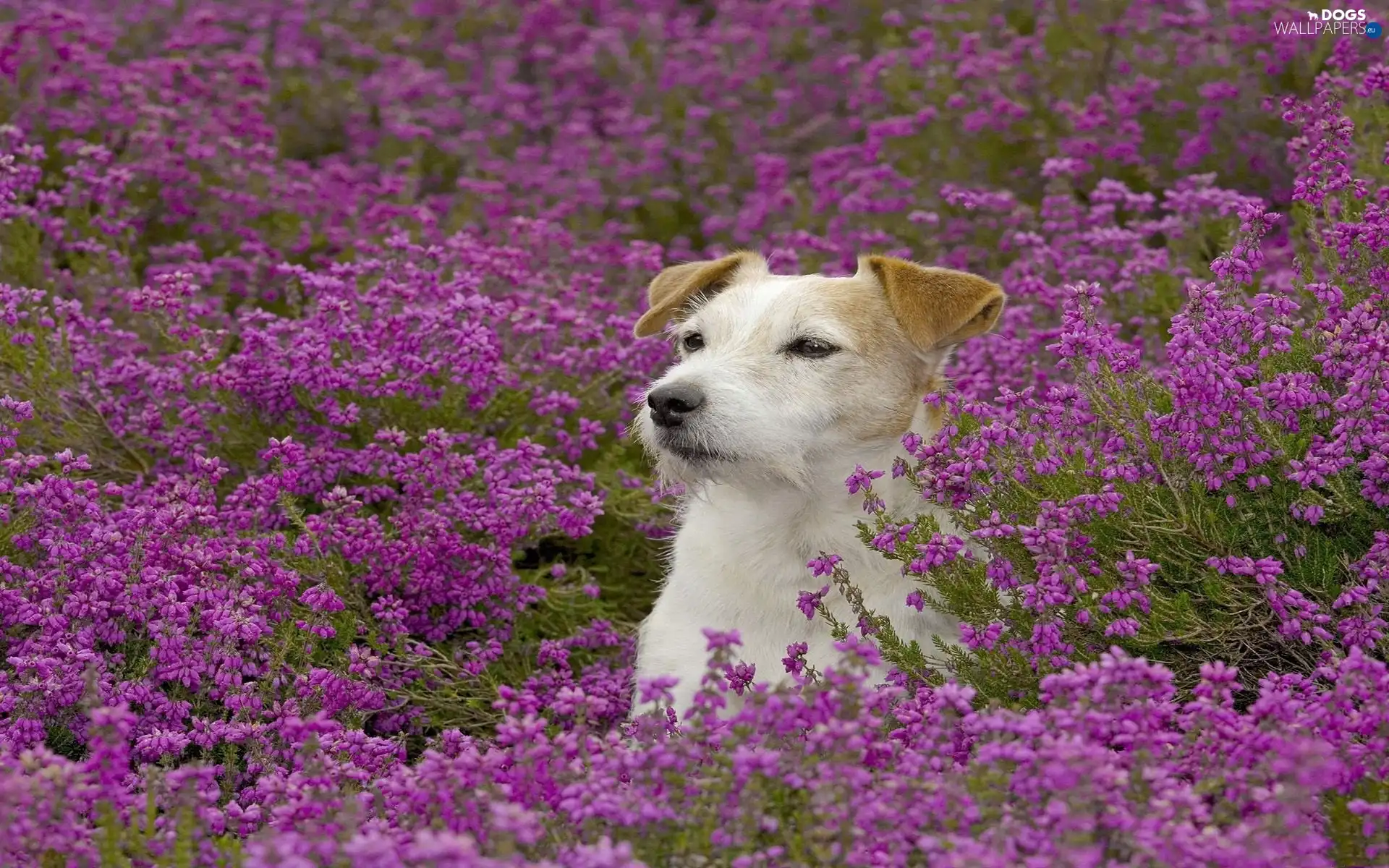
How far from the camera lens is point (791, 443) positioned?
13.5ft

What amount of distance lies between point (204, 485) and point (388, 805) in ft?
4.92

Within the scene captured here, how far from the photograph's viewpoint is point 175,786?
10.2 ft

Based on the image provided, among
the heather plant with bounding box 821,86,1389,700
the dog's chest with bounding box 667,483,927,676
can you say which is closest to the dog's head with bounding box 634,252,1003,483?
the dog's chest with bounding box 667,483,927,676

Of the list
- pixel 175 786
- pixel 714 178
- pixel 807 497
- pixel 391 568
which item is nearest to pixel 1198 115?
pixel 714 178

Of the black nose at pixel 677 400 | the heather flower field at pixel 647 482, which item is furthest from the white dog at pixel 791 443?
the heather flower field at pixel 647 482

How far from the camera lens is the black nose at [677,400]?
13.1 feet

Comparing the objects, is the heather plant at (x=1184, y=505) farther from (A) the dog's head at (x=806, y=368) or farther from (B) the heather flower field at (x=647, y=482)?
(A) the dog's head at (x=806, y=368)

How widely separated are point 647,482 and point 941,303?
4.64 ft

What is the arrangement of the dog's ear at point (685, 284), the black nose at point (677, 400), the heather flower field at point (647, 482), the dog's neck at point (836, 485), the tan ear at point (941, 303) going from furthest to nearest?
the dog's ear at point (685, 284)
the tan ear at point (941, 303)
the dog's neck at point (836, 485)
the black nose at point (677, 400)
the heather flower field at point (647, 482)

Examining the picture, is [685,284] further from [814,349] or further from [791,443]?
[791,443]

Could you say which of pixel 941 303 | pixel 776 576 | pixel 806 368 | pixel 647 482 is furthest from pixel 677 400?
pixel 647 482

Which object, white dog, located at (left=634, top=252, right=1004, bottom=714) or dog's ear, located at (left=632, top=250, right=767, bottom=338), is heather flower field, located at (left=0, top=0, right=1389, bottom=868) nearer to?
white dog, located at (left=634, top=252, right=1004, bottom=714)

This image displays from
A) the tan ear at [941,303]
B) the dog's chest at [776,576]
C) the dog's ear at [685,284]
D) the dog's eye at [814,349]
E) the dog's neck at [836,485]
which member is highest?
the tan ear at [941,303]

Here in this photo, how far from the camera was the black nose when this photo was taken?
13.1 ft
